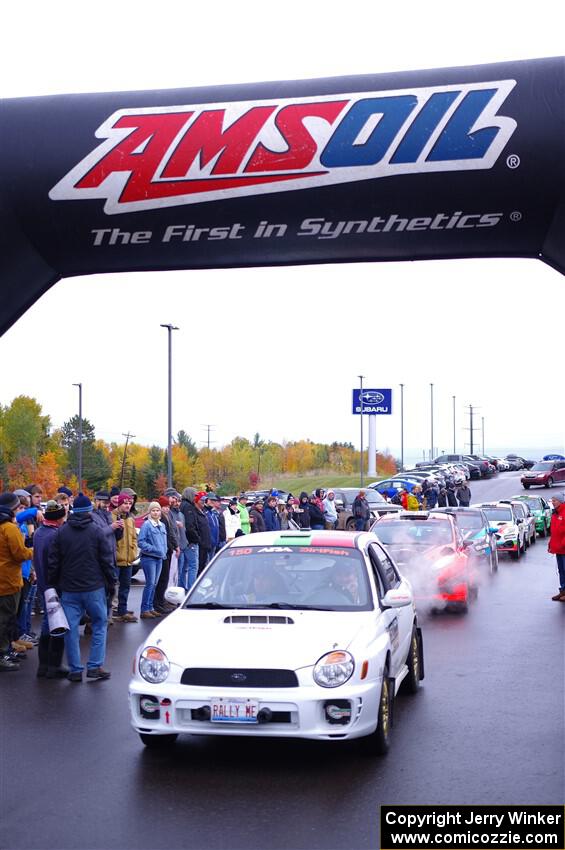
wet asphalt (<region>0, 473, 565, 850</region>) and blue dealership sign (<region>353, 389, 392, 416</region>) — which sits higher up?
A: blue dealership sign (<region>353, 389, 392, 416</region>)

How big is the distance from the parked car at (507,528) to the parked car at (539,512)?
6097 mm

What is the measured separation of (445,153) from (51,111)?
4197 mm

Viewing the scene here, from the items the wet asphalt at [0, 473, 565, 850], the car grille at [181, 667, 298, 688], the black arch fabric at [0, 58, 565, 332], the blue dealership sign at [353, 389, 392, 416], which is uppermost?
the blue dealership sign at [353, 389, 392, 416]

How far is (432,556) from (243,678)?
8.79 meters

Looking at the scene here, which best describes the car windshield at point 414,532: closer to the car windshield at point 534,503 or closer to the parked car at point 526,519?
the parked car at point 526,519

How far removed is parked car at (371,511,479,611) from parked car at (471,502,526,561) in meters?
7.76

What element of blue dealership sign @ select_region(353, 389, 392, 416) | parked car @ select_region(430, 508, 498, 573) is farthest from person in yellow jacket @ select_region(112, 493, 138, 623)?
blue dealership sign @ select_region(353, 389, 392, 416)

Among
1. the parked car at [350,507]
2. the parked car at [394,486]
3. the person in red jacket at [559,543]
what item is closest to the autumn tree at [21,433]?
the parked car at [394,486]

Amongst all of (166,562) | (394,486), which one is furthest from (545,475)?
(166,562)

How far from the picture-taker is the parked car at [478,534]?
19.5 m

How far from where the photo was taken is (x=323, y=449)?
17425cm

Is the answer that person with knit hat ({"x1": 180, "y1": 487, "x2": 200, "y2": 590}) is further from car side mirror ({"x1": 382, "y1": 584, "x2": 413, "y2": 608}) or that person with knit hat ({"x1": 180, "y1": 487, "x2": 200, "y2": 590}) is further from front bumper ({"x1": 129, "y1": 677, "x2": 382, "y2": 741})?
front bumper ({"x1": 129, "y1": 677, "x2": 382, "y2": 741})

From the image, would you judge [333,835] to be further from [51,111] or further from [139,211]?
[51,111]

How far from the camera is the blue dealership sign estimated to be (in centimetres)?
7912
